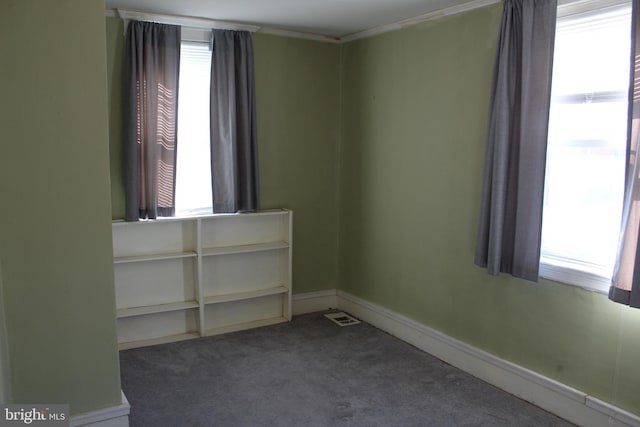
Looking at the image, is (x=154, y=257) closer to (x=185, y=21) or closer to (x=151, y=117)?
(x=151, y=117)

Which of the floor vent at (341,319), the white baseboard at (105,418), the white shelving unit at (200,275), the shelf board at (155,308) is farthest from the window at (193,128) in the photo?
the white baseboard at (105,418)

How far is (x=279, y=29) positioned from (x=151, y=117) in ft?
4.15

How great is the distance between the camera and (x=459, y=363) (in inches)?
136

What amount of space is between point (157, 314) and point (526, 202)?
273cm

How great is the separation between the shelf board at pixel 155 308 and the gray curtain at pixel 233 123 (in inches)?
29.7

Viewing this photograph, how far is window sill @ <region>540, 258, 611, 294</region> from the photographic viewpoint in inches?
104

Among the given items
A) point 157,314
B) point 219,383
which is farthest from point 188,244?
point 219,383

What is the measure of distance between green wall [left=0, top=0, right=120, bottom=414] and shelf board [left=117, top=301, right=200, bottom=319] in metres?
1.30

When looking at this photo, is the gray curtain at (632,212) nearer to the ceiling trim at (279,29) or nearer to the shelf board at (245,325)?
the ceiling trim at (279,29)

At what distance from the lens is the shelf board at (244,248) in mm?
3984

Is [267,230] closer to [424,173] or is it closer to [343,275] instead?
[343,275]

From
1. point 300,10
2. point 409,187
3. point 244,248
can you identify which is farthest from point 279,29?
point 244,248

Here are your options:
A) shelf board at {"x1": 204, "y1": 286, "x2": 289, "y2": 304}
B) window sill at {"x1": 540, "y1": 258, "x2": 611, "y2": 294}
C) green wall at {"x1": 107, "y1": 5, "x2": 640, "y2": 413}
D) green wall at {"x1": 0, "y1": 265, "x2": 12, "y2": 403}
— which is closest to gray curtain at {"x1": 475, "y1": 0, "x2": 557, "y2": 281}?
window sill at {"x1": 540, "y1": 258, "x2": 611, "y2": 294}

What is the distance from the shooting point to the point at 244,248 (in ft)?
13.5
